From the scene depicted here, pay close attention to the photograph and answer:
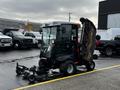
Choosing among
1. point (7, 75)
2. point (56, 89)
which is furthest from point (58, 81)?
point (7, 75)

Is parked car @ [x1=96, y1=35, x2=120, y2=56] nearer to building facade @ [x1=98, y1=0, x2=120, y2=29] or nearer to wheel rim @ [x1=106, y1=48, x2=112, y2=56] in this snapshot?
wheel rim @ [x1=106, y1=48, x2=112, y2=56]

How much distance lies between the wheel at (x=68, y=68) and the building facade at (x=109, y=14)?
26905mm

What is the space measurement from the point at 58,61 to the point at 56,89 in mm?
2416

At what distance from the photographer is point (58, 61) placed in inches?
412

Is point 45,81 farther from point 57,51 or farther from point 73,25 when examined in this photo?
point 73,25

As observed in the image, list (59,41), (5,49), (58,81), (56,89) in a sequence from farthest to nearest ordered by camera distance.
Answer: (5,49), (59,41), (58,81), (56,89)

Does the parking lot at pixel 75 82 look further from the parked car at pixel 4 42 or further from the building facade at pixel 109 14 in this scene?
the building facade at pixel 109 14

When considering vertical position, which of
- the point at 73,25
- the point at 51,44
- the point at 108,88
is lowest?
the point at 108,88

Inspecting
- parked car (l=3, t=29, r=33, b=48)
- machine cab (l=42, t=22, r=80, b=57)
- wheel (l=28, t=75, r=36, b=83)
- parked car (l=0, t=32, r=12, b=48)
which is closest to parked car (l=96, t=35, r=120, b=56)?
parked car (l=3, t=29, r=33, b=48)


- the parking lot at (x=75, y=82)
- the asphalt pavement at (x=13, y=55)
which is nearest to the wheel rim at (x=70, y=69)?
the parking lot at (x=75, y=82)

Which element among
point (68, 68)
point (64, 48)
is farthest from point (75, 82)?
point (64, 48)

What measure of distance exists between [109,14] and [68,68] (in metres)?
29.1

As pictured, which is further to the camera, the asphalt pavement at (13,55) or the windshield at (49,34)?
the asphalt pavement at (13,55)

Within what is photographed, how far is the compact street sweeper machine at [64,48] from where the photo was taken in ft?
33.9
